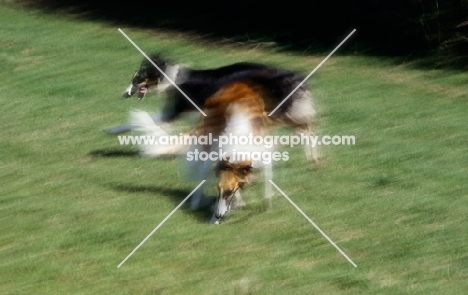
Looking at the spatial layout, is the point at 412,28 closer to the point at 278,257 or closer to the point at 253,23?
the point at 253,23

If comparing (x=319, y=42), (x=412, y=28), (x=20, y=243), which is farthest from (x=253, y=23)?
(x=20, y=243)

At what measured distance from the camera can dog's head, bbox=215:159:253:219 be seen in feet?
35.4

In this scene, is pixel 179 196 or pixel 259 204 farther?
pixel 179 196

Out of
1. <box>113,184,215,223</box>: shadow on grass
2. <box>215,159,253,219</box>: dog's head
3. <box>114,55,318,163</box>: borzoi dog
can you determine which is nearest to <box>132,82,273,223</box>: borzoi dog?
<box>215,159,253,219</box>: dog's head

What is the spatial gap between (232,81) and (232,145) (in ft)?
4.75

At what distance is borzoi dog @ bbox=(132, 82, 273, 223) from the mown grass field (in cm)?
33

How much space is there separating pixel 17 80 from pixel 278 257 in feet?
39.0

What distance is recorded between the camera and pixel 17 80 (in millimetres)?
20953

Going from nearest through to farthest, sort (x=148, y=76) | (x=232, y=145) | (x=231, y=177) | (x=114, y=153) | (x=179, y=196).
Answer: (x=231, y=177)
(x=232, y=145)
(x=179, y=196)
(x=148, y=76)
(x=114, y=153)

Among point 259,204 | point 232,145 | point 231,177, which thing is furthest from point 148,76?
point 231,177

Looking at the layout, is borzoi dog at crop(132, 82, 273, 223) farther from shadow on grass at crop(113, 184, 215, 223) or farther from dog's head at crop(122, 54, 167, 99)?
dog's head at crop(122, 54, 167, 99)

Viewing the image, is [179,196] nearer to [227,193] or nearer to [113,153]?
[227,193]

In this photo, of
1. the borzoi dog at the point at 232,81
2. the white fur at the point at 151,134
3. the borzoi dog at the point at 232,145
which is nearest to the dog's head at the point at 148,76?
the borzoi dog at the point at 232,81

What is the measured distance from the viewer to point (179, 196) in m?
12.4
